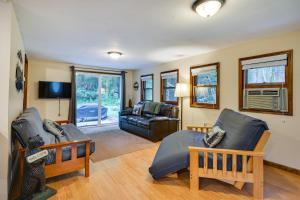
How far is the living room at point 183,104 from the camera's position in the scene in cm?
191

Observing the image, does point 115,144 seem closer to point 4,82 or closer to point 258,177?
point 4,82

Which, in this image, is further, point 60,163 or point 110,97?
point 110,97

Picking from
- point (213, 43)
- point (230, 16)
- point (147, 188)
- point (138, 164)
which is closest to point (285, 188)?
point (147, 188)

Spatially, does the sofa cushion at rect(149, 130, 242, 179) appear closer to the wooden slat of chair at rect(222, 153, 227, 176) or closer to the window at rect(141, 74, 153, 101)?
the wooden slat of chair at rect(222, 153, 227, 176)

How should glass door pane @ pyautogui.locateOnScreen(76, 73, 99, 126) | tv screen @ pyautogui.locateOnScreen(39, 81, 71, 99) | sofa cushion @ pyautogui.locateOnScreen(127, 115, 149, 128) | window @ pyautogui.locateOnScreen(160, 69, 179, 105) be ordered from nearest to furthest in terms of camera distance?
sofa cushion @ pyautogui.locateOnScreen(127, 115, 149, 128)
tv screen @ pyautogui.locateOnScreen(39, 81, 71, 99)
window @ pyautogui.locateOnScreen(160, 69, 179, 105)
glass door pane @ pyautogui.locateOnScreen(76, 73, 99, 126)

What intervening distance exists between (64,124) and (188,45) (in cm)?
336

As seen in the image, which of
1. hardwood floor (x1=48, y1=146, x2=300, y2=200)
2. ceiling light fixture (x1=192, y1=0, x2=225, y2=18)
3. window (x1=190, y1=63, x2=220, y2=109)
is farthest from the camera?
window (x1=190, y1=63, x2=220, y2=109)

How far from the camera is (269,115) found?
2885 mm

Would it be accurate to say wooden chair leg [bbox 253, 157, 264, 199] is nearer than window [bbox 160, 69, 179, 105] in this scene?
Yes

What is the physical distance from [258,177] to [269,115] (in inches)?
57.2

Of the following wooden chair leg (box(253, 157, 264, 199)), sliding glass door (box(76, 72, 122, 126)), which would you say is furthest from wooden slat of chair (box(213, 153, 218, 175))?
sliding glass door (box(76, 72, 122, 126))

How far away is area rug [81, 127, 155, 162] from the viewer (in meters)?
3.23

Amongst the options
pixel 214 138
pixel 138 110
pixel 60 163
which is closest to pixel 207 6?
pixel 214 138

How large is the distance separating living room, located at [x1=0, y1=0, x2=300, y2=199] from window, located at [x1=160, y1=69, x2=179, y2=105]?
382 millimetres
